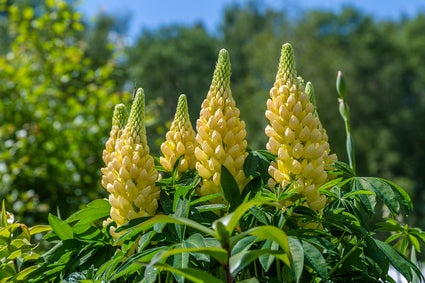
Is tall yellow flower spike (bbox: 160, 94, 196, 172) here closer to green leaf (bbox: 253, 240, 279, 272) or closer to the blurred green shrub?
green leaf (bbox: 253, 240, 279, 272)

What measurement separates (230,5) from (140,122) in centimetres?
2543

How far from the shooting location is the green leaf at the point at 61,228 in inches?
36.4

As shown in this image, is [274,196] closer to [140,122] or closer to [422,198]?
[140,122]

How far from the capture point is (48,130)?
11.6 ft

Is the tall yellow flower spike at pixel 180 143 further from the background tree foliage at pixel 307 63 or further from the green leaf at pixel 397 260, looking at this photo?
the background tree foliage at pixel 307 63

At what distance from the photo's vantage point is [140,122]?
3.07ft

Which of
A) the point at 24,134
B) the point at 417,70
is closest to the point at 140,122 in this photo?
the point at 24,134

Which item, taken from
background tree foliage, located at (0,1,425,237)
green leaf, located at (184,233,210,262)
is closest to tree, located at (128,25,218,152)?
background tree foliage, located at (0,1,425,237)

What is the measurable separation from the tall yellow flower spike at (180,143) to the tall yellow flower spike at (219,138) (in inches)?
2.4

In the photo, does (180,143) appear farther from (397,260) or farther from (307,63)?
(307,63)

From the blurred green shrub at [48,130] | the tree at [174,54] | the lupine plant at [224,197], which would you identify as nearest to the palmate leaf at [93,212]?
the lupine plant at [224,197]

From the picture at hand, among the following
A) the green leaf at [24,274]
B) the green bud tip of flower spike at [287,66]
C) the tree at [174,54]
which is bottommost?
the green leaf at [24,274]

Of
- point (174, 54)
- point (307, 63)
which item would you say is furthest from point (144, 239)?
point (174, 54)

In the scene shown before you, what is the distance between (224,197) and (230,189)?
1.0 inches
